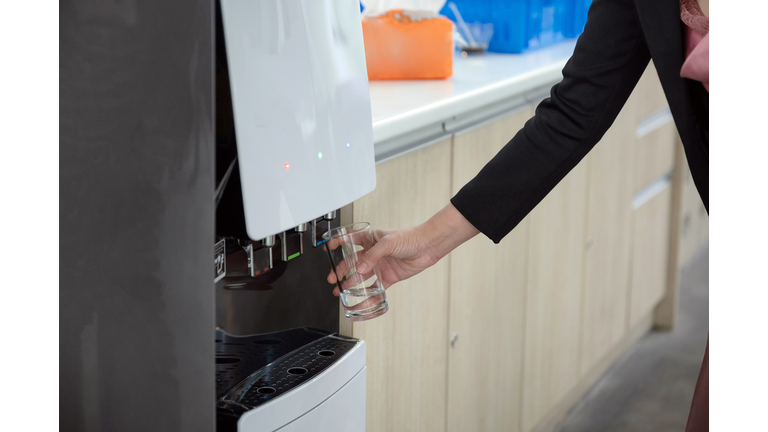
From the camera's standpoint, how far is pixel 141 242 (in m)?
0.68

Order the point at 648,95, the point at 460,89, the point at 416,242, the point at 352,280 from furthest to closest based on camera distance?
the point at 648,95
the point at 460,89
the point at 416,242
the point at 352,280

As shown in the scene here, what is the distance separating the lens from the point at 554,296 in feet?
6.01

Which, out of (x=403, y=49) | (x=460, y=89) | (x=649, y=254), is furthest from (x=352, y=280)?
(x=649, y=254)

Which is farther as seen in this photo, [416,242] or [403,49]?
[403,49]

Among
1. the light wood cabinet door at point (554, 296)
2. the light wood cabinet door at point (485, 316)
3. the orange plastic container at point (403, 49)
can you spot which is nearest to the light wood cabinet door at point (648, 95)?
the light wood cabinet door at point (554, 296)

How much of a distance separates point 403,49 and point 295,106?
0.88 m

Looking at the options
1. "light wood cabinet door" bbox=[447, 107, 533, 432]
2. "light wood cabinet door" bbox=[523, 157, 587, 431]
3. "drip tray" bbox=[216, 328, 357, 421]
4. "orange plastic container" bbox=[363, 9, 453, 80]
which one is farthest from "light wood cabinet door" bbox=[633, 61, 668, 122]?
"drip tray" bbox=[216, 328, 357, 421]

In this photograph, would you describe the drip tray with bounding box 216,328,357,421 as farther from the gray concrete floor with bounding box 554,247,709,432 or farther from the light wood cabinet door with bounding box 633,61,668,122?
the light wood cabinet door with bounding box 633,61,668,122

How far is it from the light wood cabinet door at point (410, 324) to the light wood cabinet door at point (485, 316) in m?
0.05

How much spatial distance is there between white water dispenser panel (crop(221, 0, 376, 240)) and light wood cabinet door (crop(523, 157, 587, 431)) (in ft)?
3.03

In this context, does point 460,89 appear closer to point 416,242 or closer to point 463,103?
point 463,103

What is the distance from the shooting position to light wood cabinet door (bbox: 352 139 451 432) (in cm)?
116

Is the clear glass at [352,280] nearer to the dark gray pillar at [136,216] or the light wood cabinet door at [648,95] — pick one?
the dark gray pillar at [136,216]
